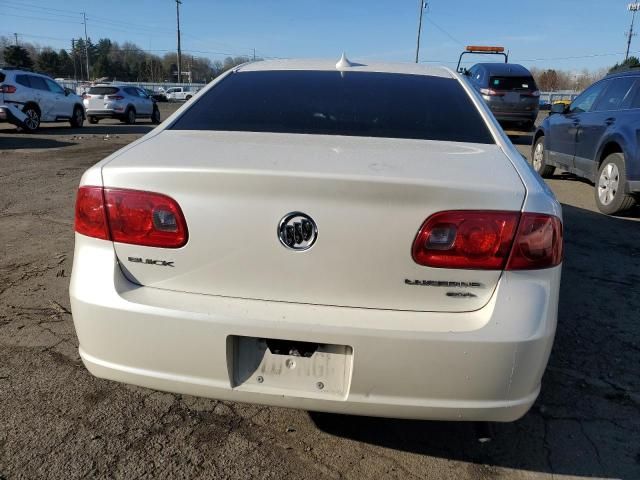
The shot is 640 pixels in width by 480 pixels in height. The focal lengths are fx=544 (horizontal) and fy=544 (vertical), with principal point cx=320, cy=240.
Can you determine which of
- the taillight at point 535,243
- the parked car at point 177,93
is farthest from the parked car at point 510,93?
the parked car at point 177,93

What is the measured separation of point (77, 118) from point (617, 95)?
1619 cm

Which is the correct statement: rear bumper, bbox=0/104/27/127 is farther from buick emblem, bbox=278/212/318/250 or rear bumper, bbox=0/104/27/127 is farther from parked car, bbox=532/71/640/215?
buick emblem, bbox=278/212/318/250

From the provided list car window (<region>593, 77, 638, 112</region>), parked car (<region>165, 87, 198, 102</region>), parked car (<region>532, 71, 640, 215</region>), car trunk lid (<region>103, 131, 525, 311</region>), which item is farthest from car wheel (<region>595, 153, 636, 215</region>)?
parked car (<region>165, 87, 198, 102</region>)

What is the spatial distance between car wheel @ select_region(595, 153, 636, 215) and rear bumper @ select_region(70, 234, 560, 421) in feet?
17.4

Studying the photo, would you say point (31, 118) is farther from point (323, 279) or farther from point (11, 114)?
point (323, 279)

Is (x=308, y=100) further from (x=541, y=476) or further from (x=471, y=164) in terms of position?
(x=541, y=476)

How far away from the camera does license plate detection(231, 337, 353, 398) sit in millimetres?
1891

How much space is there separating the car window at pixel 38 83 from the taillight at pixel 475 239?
16.2 m

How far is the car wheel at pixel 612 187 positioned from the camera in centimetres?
639

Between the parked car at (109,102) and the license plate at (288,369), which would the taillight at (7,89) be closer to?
the parked car at (109,102)

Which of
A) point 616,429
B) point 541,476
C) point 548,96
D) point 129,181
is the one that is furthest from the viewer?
point 548,96

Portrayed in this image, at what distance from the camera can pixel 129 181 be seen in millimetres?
1938

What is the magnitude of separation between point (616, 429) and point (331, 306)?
5.25 feet

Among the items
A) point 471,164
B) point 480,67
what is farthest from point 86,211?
point 480,67
